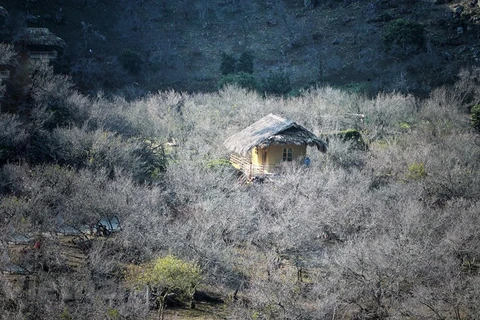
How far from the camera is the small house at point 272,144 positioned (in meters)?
31.2

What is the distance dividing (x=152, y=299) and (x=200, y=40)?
49.5 m

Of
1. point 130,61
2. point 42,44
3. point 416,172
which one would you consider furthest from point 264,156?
point 130,61

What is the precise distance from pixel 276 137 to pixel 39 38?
29.2m

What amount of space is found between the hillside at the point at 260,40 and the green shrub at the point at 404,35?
152mm

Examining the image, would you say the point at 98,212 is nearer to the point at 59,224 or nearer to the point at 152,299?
the point at 59,224

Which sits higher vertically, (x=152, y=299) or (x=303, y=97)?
(x=303, y=97)

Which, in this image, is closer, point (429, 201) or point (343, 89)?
point (429, 201)

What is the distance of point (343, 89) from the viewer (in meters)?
49.1

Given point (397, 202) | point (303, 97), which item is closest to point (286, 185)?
point (397, 202)

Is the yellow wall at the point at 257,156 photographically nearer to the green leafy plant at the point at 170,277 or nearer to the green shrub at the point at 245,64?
the green leafy plant at the point at 170,277

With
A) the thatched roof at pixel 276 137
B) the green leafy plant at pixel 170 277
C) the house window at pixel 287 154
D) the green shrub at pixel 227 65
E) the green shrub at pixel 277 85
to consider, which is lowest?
the green leafy plant at pixel 170 277

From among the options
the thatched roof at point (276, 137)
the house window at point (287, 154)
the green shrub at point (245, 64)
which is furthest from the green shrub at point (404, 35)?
the house window at point (287, 154)

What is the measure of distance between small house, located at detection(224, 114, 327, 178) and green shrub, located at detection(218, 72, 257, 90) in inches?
680

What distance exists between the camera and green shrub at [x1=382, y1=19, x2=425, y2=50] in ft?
174
